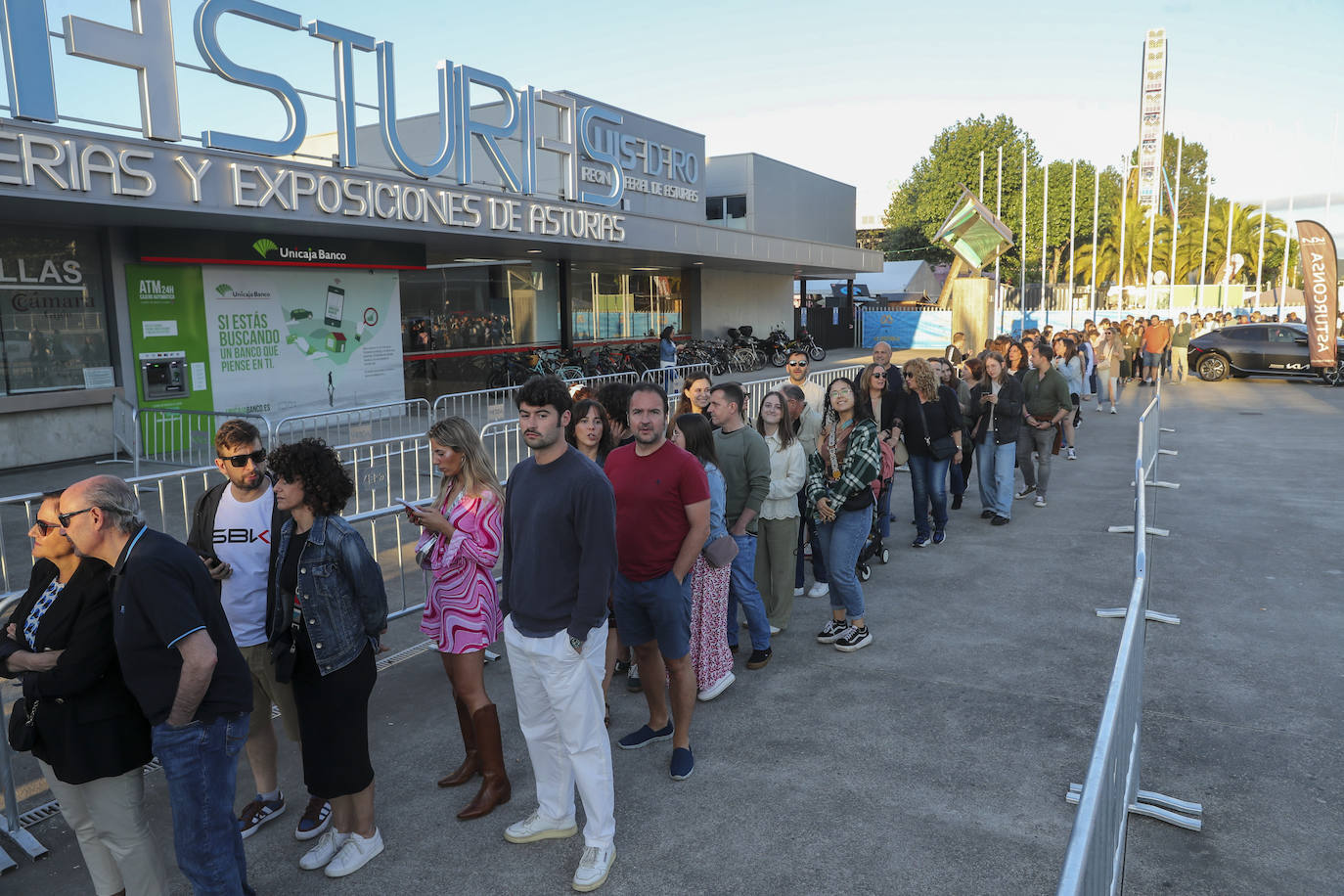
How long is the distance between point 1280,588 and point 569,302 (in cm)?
1838

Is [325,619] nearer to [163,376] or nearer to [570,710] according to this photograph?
[570,710]

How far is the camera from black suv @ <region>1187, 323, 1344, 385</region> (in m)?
23.5

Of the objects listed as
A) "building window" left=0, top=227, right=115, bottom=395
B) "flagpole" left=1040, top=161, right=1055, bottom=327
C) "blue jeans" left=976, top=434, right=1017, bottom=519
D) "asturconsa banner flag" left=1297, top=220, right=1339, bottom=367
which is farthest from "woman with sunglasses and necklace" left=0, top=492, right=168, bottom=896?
"flagpole" left=1040, top=161, right=1055, bottom=327

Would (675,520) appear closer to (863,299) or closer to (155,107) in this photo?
(155,107)

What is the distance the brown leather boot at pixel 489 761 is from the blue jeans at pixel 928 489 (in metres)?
5.35

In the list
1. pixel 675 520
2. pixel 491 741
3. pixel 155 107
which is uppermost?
pixel 155 107

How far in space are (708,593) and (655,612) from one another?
0.86 meters

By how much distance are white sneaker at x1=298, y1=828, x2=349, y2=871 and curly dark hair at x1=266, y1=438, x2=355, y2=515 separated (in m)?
1.39

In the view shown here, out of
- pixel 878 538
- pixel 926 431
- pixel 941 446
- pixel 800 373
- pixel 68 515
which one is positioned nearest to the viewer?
pixel 68 515

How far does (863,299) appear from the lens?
146 ft

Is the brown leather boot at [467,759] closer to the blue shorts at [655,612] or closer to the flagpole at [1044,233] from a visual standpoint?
the blue shorts at [655,612]

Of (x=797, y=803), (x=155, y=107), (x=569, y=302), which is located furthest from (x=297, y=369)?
(x=797, y=803)

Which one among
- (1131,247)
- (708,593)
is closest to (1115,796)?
(708,593)

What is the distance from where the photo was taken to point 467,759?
4.38 metres
